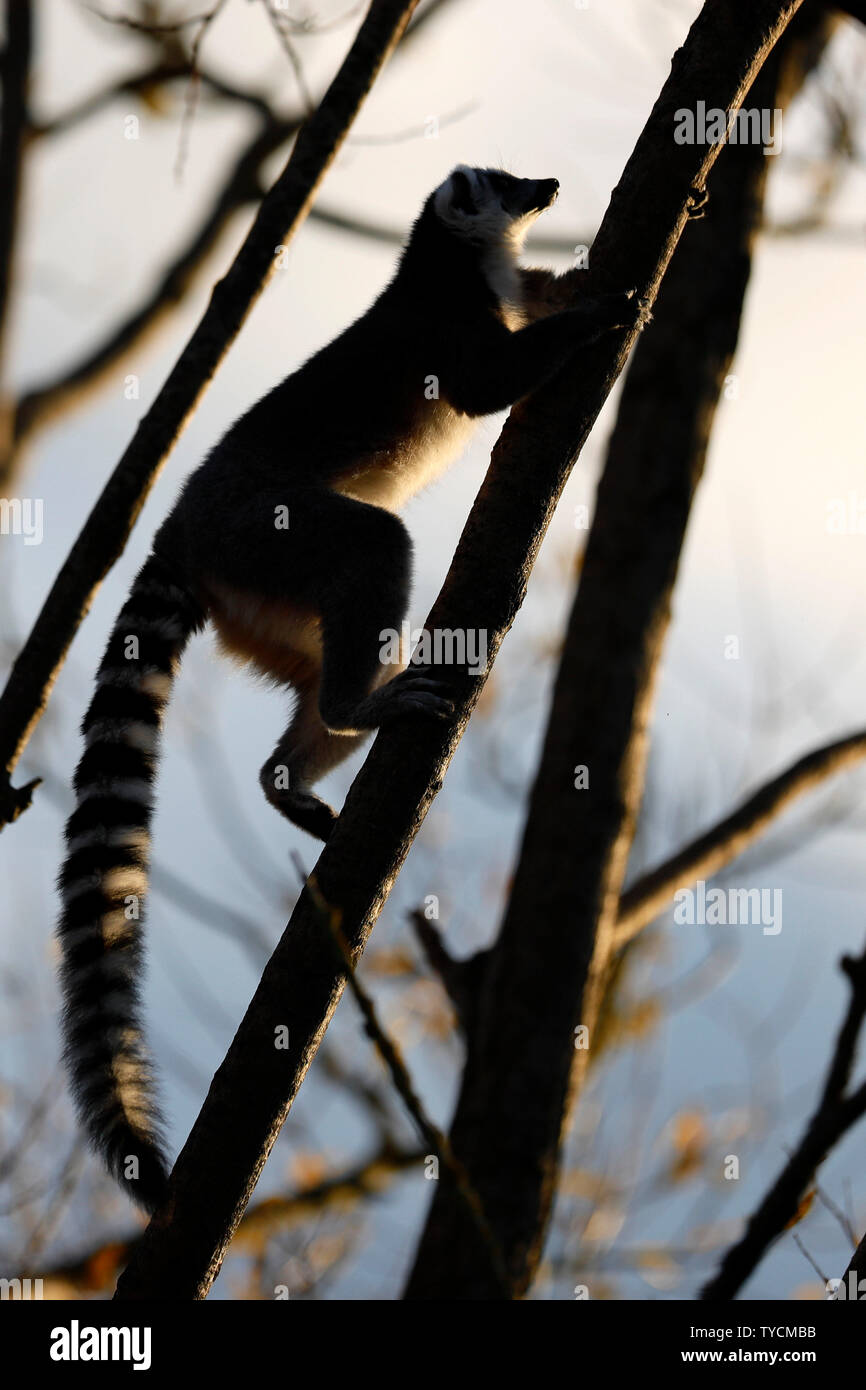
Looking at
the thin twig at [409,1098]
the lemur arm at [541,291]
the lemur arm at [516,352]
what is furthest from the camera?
the lemur arm at [541,291]

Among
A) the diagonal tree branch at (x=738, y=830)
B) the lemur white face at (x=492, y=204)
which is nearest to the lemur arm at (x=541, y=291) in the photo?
the lemur white face at (x=492, y=204)

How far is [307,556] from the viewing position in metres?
4.98

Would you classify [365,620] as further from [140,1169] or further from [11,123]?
[11,123]

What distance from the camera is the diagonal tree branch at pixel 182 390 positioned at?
4.87 m

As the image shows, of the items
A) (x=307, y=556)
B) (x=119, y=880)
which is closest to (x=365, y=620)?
(x=307, y=556)

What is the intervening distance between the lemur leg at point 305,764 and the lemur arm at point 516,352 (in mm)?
1354

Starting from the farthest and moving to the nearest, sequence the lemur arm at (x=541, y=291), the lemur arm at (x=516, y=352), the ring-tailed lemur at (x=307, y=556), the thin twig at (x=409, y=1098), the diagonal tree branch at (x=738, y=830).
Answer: the diagonal tree branch at (x=738, y=830) < the lemur arm at (x=541, y=291) < the ring-tailed lemur at (x=307, y=556) < the lemur arm at (x=516, y=352) < the thin twig at (x=409, y=1098)

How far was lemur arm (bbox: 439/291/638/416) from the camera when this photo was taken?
12.5 ft

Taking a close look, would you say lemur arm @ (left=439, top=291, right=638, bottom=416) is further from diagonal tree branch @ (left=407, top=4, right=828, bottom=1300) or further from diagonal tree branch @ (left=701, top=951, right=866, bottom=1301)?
diagonal tree branch @ (left=407, top=4, right=828, bottom=1300)

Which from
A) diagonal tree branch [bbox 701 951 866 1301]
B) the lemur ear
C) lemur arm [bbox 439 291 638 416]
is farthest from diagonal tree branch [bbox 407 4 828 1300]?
diagonal tree branch [bbox 701 951 866 1301]

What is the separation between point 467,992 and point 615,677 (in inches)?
74.3

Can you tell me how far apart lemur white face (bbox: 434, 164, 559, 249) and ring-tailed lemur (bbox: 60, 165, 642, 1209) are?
0.04ft

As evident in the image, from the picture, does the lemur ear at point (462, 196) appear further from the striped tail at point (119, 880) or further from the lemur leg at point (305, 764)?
the lemur leg at point (305, 764)
